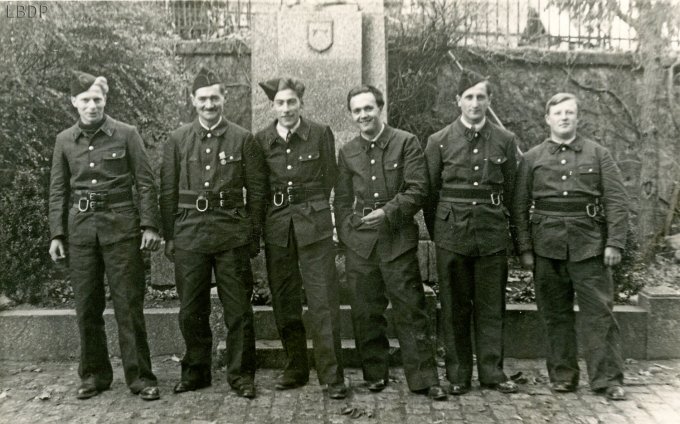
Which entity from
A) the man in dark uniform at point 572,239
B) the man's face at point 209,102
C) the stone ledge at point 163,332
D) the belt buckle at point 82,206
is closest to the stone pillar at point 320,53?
the man's face at point 209,102

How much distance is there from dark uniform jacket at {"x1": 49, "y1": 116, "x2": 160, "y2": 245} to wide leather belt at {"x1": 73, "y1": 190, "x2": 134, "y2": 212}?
Answer: 1 centimetres

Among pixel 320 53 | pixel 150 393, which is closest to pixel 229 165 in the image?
pixel 150 393

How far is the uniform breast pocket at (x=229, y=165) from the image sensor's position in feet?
14.0

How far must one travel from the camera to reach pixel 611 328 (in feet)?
13.7

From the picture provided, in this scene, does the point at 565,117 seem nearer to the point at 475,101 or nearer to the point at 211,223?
the point at 475,101

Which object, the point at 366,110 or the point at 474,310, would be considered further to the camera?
the point at 474,310

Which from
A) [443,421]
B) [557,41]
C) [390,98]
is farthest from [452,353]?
[557,41]

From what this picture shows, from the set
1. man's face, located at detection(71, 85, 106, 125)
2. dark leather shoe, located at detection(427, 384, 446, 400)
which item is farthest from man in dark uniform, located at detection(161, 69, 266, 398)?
dark leather shoe, located at detection(427, 384, 446, 400)

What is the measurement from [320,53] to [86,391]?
3.26 metres

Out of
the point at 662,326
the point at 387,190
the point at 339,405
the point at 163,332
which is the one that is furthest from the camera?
the point at 163,332

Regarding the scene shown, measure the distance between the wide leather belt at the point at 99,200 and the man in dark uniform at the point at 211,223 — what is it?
0.82 feet

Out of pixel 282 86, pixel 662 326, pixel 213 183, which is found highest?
pixel 282 86

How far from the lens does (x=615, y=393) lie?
4082 mm

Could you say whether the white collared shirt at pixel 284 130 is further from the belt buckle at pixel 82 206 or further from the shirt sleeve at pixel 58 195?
the shirt sleeve at pixel 58 195
